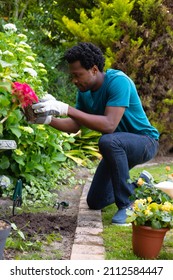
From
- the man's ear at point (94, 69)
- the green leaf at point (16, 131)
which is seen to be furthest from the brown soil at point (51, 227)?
the man's ear at point (94, 69)

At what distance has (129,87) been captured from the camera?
3.70 m

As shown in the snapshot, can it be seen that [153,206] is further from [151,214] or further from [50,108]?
[50,108]

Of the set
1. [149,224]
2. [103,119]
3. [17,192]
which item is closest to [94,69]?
[103,119]

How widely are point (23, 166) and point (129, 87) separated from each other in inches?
51.7

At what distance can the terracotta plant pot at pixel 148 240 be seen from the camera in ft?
9.80

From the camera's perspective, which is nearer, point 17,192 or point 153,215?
point 153,215

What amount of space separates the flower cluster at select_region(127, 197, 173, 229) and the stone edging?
31 cm

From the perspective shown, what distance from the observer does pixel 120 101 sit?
142 inches

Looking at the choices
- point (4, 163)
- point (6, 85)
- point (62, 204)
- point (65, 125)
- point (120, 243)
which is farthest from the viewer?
point (4, 163)

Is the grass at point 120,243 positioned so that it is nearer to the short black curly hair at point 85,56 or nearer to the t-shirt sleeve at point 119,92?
the t-shirt sleeve at point 119,92

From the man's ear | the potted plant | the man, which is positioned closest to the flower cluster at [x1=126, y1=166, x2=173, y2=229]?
the potted plant

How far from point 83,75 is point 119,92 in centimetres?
28
